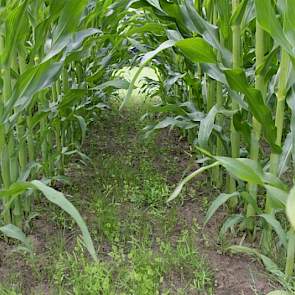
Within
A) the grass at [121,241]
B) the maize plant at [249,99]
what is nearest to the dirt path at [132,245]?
the grass at [121,241]

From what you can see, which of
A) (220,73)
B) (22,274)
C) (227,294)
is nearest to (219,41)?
(220,73)

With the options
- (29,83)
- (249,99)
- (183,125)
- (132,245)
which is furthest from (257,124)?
(29,83)

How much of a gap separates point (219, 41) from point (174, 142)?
159cm

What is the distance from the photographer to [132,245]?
5.56 ft

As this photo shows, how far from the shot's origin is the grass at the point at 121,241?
1440 millimetres

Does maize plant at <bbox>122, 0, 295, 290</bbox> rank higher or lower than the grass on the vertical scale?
higher

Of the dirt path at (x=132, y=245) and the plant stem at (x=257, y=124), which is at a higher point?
the plant stem at (x=257, y=124)

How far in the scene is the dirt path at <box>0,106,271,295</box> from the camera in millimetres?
1440

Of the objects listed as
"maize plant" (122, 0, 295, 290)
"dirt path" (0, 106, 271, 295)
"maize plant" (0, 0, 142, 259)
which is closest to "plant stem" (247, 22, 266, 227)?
"maize plant" (122, 0, 295, 290)

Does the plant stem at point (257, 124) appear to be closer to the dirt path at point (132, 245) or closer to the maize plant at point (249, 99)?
the maize plant at point (249, 99)

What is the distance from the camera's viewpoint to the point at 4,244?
168 cm

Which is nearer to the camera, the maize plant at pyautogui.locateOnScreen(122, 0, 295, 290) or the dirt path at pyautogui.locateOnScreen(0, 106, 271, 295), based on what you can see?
the maize plant at pyautogui.locateOnScreen(122, 0, 295, 290)

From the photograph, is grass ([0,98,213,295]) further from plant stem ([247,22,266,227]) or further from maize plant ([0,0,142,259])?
plant stem ([247,22,266,227])

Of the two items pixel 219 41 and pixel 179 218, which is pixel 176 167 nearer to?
pixel 179 218
